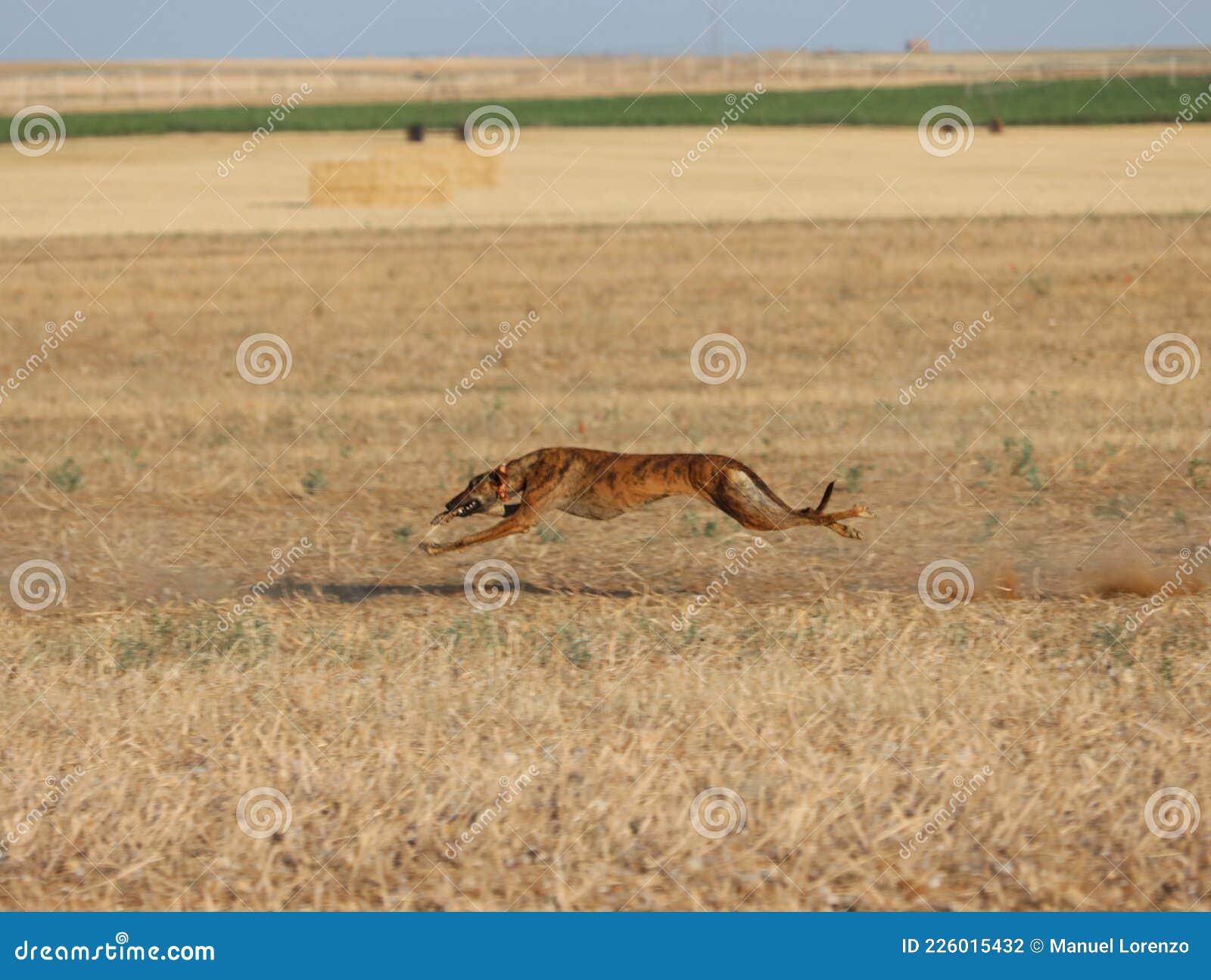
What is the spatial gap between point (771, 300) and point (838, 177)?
21.0m

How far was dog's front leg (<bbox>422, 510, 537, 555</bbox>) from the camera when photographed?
841 cm

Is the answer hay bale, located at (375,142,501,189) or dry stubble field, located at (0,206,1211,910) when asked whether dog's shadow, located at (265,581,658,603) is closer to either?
dry stubble field, located at (0,206,1211,910)

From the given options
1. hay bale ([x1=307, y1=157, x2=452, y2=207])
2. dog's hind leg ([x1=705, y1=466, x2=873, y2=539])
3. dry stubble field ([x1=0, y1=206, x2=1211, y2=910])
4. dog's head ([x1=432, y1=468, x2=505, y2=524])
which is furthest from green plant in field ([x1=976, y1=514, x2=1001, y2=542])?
hay bale ([x1=307, y1=157, x2=452, y2=207])

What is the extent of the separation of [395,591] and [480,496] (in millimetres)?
1724

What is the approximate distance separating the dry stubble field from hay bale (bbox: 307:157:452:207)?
61.6 ft

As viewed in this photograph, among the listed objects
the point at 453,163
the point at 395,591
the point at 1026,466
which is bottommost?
the point at 395,591

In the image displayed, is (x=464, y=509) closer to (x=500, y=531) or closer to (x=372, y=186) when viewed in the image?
(x=500, y=531)

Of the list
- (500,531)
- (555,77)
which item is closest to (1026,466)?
(500,531)

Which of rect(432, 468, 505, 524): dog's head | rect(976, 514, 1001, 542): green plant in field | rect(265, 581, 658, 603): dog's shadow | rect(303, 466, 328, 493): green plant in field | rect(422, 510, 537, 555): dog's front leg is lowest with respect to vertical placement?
rect(422, 510, 537, 555): dog's front leg

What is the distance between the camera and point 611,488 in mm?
8625

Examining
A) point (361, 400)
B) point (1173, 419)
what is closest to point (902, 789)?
point (1173, 419)

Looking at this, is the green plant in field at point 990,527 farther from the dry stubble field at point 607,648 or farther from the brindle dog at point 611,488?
the brindle dog at point 611,488

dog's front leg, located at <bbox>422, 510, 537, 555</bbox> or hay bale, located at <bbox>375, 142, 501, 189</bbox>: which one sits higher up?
hay bale, located at <bbox>375, 142, 501, 189</bbox>

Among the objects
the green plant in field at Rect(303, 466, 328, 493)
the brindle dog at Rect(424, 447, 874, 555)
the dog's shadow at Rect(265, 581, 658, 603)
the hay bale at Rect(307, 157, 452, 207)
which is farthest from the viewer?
the hay bale at Rect(307, 157, 452, 207)
